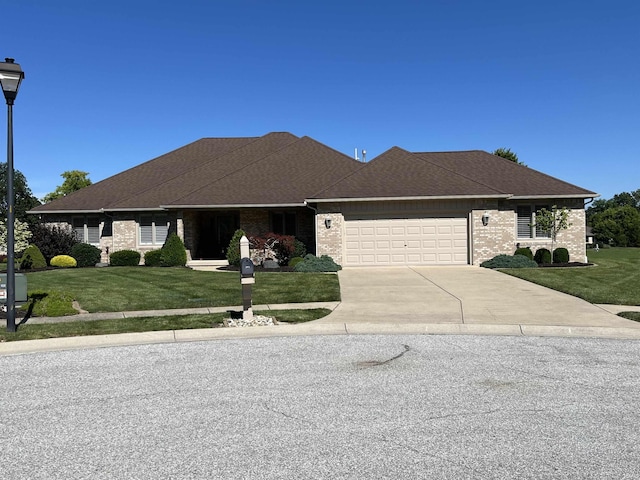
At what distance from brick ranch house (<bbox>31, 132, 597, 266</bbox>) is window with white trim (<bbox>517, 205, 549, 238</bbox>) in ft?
0.15

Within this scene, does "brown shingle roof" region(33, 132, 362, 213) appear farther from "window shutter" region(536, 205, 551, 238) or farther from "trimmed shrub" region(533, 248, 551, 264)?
"trimmed shrub" region(533, 248, 551, 264)

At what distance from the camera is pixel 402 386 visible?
5809 mm

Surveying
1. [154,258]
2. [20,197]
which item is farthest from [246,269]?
[20,197]

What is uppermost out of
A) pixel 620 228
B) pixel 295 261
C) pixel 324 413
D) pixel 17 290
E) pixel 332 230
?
pixel 620 228

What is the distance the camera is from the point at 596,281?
52.1ft

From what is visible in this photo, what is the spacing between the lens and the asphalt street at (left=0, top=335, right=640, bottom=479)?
3.86m

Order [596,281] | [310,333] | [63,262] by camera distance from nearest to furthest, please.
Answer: [310,333] → [596,281] → [63,262]

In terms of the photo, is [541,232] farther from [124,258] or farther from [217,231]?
[124,258]

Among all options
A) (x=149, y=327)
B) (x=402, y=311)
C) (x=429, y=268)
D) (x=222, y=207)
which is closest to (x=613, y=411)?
(x=402, y=311)

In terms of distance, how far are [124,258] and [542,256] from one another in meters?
18.2

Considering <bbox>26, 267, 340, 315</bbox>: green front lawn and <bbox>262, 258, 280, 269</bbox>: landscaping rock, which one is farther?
<bbox>262, 258, 280, 269</bbox>: landscaping rock

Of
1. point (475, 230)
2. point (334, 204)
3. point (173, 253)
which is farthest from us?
point (173, 253)

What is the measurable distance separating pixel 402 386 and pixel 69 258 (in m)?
21.4

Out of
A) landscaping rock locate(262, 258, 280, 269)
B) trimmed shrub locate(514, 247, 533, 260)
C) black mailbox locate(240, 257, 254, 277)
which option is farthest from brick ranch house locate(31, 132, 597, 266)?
black mailbox locate(240, 257, 254, 277)
